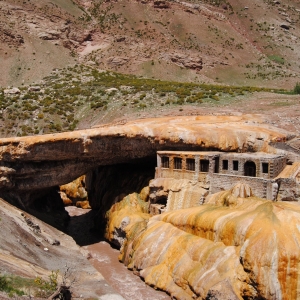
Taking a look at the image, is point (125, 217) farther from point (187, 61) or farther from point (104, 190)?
point (187, 61)

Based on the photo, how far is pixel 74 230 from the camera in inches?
1470

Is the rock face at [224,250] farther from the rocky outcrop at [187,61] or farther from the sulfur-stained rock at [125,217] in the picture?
the rocky outcrop at [187,61]

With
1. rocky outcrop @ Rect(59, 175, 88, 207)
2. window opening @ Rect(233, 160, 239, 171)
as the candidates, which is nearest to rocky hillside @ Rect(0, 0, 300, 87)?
rocky outcrop @ Rect(59, 175, 88, 207)

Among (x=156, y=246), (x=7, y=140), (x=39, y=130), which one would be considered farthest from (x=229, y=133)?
(x=39, y=130)

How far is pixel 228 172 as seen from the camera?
2916 cm

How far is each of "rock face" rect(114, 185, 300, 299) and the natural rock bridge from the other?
5488 mm

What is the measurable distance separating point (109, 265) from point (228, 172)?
1040 cm

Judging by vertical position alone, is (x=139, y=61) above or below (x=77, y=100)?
above

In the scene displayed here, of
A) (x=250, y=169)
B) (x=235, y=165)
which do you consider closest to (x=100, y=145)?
(x=235, y=165)

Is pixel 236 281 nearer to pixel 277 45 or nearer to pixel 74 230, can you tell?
pixel 74 230

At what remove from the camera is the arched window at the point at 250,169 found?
28500mm

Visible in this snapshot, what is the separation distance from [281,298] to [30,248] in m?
14.2

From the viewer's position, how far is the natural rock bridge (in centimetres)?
3025

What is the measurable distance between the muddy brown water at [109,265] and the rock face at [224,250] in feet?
1.93
